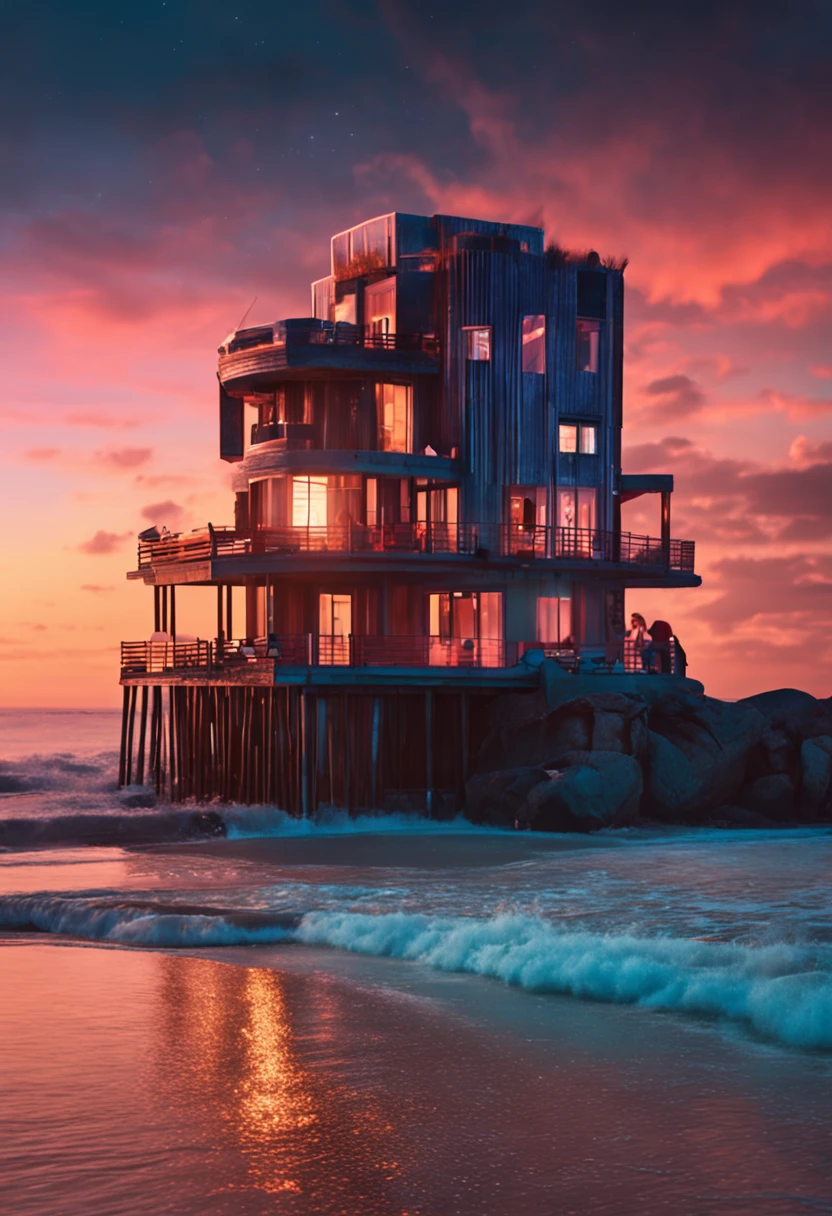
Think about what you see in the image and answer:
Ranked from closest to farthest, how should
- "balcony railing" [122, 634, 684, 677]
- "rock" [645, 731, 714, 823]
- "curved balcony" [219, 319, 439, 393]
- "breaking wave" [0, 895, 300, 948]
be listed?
1. "breaking wave" [0, 895, 300, 948]
2. "rock" [645, 731, 714, 823]
3. "balcony railing" [122, 634, 684, 677]
4. "curved balcony" [219, 319, 439, 393]

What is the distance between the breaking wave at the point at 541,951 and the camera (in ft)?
48.5

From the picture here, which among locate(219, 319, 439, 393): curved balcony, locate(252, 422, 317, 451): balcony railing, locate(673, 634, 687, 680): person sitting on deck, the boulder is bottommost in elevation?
the boulder

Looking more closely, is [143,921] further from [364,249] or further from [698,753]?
[364,249]

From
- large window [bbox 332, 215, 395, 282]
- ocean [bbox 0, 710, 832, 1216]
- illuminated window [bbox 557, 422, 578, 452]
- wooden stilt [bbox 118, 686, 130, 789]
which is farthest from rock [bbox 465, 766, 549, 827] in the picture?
large window [bbox 332, 215, 395, 282]

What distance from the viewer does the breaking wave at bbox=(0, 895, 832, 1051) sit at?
14.8 meters

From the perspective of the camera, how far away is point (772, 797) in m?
39.3

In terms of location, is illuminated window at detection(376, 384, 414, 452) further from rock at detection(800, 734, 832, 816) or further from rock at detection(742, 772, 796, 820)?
rock at detection(800, 734, 832, 816)

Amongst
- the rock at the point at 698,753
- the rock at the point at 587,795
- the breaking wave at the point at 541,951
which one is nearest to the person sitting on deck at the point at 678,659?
the rock at the point at 698,753

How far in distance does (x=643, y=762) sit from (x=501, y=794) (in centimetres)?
391

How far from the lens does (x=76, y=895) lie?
2311 cm

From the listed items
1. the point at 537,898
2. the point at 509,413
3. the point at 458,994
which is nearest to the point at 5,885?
the point at 537,898

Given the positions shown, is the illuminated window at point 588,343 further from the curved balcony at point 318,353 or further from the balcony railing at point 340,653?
the balcony railing at point 340,653

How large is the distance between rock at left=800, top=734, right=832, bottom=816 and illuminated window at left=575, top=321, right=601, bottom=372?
14157 millimetres

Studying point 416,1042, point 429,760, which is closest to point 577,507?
point 429,760
